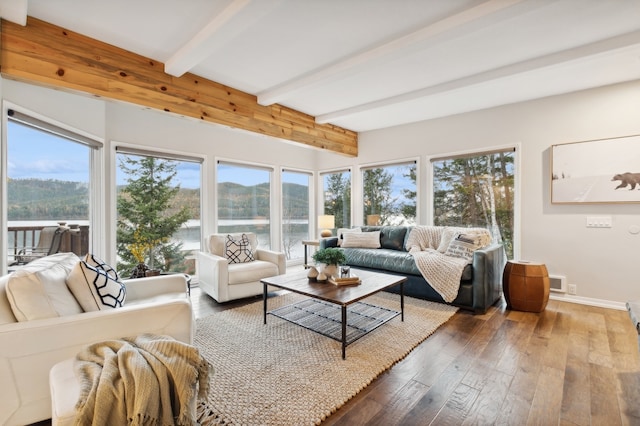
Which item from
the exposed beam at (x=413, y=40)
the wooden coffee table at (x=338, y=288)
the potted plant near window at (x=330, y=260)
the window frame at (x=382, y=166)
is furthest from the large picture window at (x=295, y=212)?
the potted plant near window at (x=330, y=260)

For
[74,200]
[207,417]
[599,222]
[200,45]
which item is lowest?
[207,417]

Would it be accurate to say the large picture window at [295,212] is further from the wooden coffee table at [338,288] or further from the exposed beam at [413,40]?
the wooden coffee table at [338,288]

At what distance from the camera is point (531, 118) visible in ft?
12.6

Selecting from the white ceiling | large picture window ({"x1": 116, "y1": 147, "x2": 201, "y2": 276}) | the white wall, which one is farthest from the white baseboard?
large picture window ({"x1": 116, "y1": 147, "x2": 201, "y2": 276})

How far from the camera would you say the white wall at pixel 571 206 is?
3.29 m

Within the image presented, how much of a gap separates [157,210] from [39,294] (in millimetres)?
2657

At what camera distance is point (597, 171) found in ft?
11.1

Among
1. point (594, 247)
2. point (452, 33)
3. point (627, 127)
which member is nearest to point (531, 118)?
point (627, 127)

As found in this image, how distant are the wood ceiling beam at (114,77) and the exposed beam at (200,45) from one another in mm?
219

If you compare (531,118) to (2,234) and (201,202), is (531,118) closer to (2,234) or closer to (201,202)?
(201,202)

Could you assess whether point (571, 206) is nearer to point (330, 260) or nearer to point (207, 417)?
point (330, 260)

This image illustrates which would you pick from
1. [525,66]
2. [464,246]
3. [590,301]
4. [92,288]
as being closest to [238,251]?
[92,288]

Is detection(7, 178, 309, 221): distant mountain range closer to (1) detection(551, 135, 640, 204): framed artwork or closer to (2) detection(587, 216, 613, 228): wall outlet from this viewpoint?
(1) detection(551, 135, 640, 204): framed artwork

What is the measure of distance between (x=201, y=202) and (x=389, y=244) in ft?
9.74
